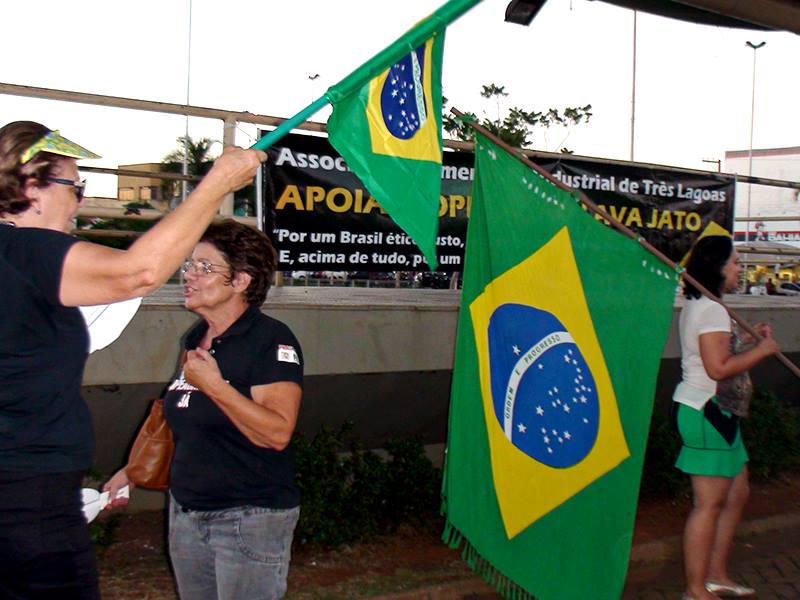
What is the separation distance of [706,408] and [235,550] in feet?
9.28

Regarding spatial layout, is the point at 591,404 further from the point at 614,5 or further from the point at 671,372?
the point at 614,5

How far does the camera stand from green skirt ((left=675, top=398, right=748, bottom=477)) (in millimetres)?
4957

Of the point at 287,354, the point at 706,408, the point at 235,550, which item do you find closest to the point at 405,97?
the point at 287,354

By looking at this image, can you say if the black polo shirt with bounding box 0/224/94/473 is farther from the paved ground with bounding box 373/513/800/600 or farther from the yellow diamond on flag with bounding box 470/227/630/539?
the paved ground with bounding box 373/513/800/600

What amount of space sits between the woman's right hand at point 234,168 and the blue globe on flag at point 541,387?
1766 mm

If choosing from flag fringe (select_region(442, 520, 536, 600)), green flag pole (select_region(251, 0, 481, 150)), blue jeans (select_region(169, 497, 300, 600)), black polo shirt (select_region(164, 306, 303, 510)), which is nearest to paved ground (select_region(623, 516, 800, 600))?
flag fringe (select_region(442, 520, 536, 600))

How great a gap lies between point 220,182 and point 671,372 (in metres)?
6.21

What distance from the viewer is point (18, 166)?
2.39 meters

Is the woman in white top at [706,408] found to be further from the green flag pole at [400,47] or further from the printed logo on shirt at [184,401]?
the printed logo on shirt at [184,401]

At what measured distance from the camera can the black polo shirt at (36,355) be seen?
2.26m

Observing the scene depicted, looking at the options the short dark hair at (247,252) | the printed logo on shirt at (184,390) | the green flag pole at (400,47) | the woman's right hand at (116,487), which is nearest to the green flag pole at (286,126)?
the green flag pole at (400,47)

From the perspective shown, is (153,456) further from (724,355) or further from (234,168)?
(724,355)

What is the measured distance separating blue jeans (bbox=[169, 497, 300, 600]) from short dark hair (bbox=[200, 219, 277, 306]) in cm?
75

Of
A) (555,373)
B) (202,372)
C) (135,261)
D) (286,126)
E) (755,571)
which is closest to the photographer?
(135,261)
